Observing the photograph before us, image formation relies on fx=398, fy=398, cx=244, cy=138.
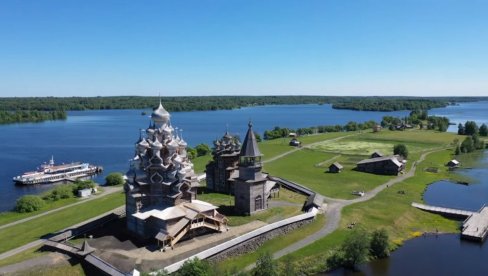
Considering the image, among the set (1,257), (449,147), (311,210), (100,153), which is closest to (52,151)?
(100,153)

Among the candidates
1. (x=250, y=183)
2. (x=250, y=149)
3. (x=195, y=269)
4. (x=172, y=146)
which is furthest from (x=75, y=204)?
(x=195, y=269)

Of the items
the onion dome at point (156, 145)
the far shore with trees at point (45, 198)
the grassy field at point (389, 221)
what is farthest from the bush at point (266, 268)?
the far shore with trees at point (45, 198)

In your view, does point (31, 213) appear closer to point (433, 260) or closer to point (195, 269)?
point (195, 269)

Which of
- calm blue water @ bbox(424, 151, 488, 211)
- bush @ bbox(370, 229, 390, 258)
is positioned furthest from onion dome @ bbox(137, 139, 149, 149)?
calm blue water @ bbox(424, 151, 488, 211)

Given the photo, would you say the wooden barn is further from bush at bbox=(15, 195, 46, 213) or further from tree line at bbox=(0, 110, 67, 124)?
tree line at bbox=(0, 110, 67, 124)

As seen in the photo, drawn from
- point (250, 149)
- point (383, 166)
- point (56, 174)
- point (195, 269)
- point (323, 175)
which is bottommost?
point (56, 174)
